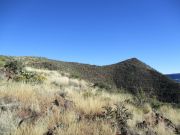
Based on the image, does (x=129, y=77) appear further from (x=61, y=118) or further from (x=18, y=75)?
(x=61, y=118)

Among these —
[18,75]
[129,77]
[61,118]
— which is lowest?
[61,118]

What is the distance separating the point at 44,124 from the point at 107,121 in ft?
6.34

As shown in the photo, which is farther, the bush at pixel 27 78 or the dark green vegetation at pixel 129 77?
the dark green vegetation at pixel 129 77

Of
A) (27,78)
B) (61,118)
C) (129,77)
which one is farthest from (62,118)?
(129,77)

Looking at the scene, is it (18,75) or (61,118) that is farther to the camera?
(18,75)

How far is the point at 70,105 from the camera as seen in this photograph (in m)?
9.90

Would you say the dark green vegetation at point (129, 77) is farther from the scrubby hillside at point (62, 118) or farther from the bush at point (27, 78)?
the scrubby hillside at point (62, 118)

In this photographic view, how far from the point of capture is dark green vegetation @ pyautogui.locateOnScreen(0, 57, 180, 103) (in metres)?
31.6

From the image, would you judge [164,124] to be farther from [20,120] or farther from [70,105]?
[20,120]

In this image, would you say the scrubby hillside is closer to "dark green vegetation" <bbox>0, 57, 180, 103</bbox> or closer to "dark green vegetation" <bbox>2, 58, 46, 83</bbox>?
"dark green vegetation" <bbox>2, 58, 46, 83</bbox>

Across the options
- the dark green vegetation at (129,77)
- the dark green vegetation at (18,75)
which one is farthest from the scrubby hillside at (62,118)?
the dark green vegetation at (129,77)

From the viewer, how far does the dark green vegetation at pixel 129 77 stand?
1244 inches

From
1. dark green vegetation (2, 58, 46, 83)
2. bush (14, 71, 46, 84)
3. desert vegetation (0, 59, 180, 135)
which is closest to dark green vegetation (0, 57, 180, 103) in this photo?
dark green vegetation (2, 58, 46, 83)

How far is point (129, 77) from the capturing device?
37.4 meters
